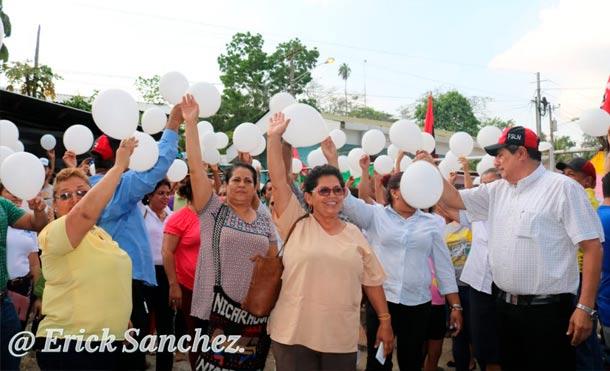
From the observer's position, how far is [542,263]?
2.77m

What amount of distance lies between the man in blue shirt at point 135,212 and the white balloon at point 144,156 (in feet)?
0.13

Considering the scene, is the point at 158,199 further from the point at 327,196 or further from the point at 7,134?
the point at 327,196

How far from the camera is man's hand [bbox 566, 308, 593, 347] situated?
2.64 m

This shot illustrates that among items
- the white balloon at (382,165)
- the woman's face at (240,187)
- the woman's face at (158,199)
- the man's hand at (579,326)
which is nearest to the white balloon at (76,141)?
the woman's face at (158,199)

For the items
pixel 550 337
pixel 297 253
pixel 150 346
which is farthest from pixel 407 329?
pixel 150 346

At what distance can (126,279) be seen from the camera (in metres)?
2.48

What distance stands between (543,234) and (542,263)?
0.17 metres

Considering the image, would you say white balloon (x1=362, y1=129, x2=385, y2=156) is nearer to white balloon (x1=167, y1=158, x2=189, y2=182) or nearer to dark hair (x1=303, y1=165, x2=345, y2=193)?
white balloon (x1=167, y1=158, x2=189, y2=182)

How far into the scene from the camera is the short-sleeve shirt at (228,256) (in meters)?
2.95

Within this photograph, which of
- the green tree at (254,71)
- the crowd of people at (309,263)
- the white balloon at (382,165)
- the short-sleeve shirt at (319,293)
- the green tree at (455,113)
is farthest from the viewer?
the green tree at (455,113)

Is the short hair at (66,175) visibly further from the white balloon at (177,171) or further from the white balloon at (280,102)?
the white balloon at (177,171)

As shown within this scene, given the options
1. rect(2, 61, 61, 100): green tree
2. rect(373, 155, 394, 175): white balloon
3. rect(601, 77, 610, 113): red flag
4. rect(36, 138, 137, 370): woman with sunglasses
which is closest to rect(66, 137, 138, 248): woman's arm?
rect(36, 138, 137, 370): woman with sunglasses

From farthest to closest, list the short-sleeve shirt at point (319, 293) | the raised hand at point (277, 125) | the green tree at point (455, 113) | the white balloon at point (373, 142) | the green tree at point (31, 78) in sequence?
the green tree at point (455, 113) → the green tree at point (31, 78) → the white balloon at point (373, 142) → the raised hand at point (277, 125) → the short-sleeve shirt at point (319, 293)

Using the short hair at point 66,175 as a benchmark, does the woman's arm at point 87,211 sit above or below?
below
